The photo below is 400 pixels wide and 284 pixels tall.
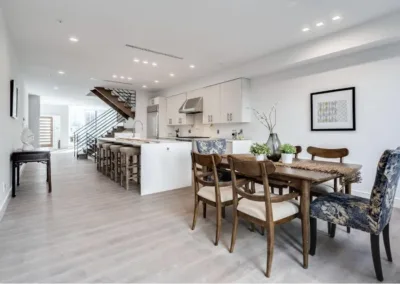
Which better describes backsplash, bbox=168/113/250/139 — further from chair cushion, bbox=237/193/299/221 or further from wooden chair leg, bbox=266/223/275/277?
wooden chair leg, bbox=266/223/275/277

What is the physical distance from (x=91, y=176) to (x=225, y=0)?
4740 millimetres

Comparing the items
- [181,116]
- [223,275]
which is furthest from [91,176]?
[223,275]

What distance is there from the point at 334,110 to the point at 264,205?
113 inches

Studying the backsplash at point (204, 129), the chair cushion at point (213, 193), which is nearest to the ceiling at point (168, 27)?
the backsplash at point (204, 129)

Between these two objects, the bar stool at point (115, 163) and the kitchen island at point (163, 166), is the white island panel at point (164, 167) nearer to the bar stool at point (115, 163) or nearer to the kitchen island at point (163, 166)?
the kitchen island at point (163, 166)

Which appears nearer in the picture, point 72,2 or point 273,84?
point 72,2

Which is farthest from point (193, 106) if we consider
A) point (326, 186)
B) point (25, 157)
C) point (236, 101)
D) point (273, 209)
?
point (273, 209)

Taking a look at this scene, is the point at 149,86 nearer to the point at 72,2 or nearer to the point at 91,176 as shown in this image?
the point at 91,176

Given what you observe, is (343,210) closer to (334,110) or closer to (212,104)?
(334,110)

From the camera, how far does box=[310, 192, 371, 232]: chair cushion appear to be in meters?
1.74

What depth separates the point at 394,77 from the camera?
3.28 metres

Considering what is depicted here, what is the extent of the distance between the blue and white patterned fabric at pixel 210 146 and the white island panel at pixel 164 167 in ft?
3.66

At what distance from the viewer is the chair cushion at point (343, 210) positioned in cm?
174

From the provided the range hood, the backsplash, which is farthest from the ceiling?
the backsplash
